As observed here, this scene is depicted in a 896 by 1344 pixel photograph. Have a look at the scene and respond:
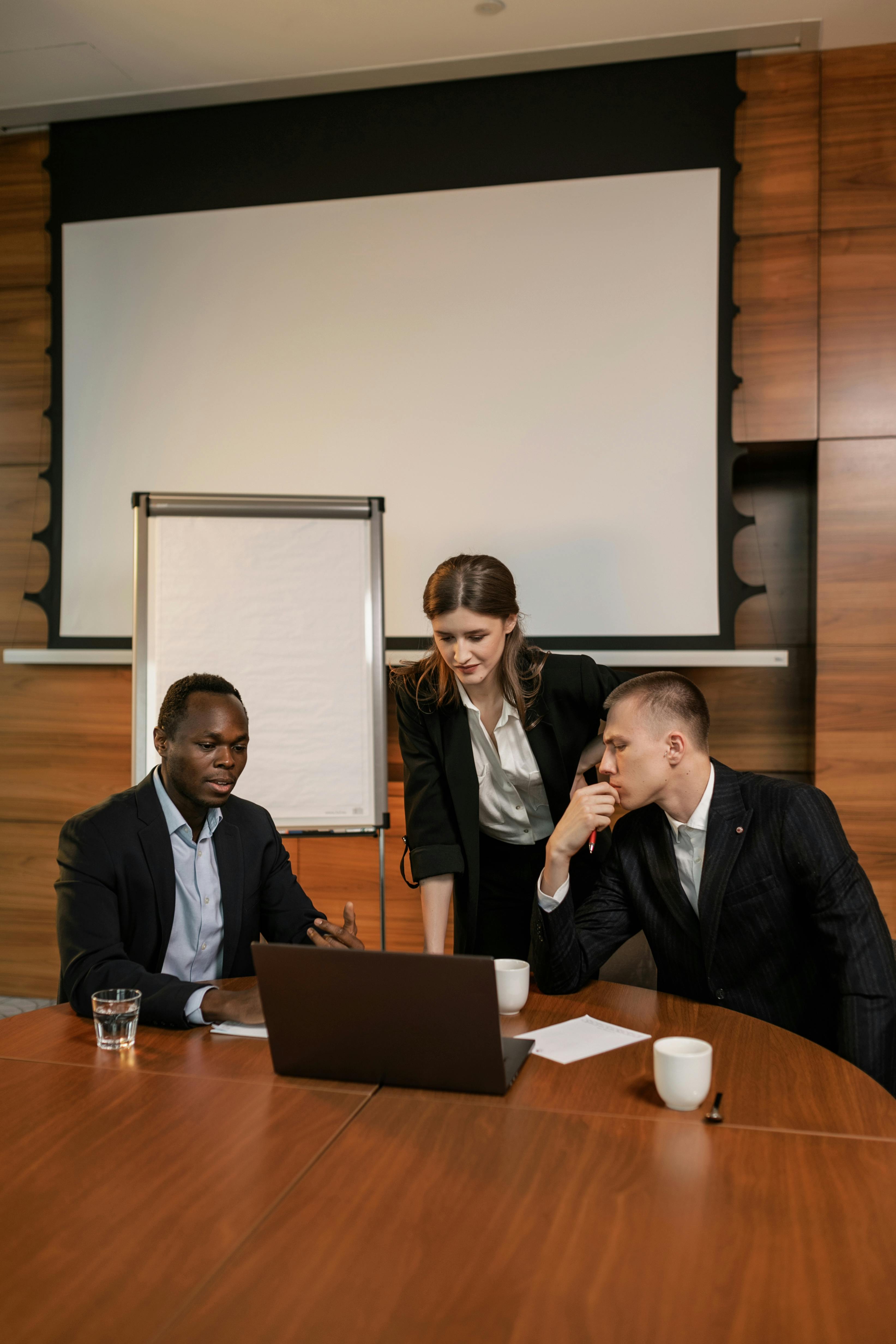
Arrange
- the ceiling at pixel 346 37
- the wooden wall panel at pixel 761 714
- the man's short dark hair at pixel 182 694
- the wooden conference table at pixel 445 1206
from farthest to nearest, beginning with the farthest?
1. the wooden wall panel at pixel 761 714
2. the ceiling at pixel 346 37
3. the man's short dark hair at pixel 182 694
4. the wooden conference table at pixel 445 1206

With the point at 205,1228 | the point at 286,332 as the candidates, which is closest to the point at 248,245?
the point at 286,332

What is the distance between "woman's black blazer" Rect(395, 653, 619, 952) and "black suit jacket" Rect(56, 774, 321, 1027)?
338mm

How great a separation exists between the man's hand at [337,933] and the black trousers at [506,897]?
57 centimetres

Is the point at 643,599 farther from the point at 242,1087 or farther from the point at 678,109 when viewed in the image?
the point at 242,1087

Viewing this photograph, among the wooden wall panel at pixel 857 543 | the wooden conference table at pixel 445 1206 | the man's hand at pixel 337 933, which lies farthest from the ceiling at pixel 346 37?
the wooden conference table at pixel 445 1206

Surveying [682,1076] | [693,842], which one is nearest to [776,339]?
[693,842]

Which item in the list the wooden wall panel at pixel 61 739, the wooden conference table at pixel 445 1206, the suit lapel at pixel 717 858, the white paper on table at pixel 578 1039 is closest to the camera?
the wooden conference table at pixel 445 1206

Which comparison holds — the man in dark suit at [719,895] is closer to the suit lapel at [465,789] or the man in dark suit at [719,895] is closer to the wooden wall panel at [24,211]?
the suit lapel at [465,789]

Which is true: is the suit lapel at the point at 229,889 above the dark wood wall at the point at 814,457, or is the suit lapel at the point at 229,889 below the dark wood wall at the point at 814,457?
below

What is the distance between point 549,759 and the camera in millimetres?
2379

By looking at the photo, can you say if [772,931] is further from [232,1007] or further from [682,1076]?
[232,1007]

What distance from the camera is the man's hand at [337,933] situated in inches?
75.4

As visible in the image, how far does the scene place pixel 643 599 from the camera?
11.8 ft

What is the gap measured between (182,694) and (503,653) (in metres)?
0.74
